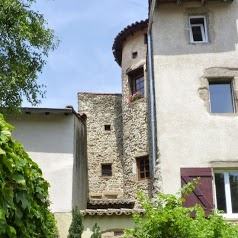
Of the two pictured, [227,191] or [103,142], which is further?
[103,142]

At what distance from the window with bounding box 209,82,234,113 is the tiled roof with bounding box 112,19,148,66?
22.8 feet

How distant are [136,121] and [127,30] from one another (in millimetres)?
4188

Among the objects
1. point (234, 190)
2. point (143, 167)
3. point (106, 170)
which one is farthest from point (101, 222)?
point (106, 170)

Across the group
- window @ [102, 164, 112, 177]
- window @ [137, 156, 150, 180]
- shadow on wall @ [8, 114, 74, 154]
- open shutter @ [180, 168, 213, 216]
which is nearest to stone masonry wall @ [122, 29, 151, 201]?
window @ [137, 156, 150, 180]

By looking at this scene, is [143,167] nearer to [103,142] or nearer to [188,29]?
[103,142]

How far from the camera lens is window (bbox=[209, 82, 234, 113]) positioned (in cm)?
1140

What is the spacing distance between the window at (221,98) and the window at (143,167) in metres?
5.23

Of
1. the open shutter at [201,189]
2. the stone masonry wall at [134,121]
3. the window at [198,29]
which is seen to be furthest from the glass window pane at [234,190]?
the stone masonry wall at [134,121]

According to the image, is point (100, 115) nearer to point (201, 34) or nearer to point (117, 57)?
point (117, 57)

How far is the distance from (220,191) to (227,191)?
0.18 meters

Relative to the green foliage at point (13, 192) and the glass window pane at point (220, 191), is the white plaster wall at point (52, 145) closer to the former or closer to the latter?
the glass window pane at point (220, 191)

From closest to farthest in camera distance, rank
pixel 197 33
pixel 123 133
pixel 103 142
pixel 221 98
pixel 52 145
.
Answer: pixel 221 98, pixel 197 33, pixel 52 145, pixel 123 133, pixel 103 142

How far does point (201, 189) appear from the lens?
1040cm

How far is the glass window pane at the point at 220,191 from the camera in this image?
34.4 ft
